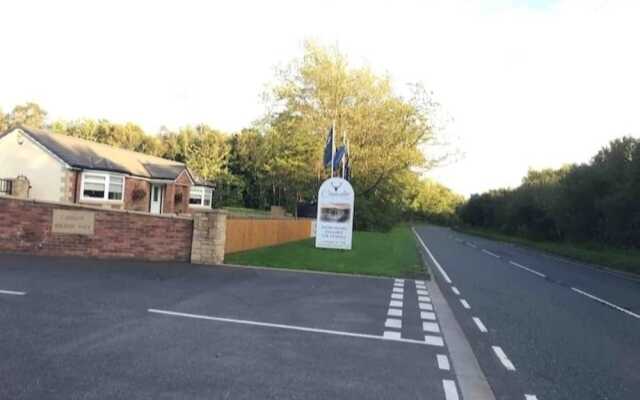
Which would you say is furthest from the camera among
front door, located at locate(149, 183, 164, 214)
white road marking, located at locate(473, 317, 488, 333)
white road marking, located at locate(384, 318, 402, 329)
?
front door, located at locate(149, 183, 164, 214)

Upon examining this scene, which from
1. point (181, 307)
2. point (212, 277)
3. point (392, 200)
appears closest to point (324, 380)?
point (181, 307)

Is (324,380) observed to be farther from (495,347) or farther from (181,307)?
(181,307)

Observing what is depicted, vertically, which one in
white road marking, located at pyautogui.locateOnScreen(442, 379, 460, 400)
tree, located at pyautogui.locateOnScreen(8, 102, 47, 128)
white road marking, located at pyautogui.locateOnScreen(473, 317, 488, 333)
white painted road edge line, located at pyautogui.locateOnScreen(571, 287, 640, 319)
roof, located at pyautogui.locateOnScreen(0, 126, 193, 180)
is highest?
tree, located at pyautogui.locateOnScreen(8, 102, 47, 128)

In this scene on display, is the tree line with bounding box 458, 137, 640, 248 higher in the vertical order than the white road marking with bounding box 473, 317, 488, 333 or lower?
higher

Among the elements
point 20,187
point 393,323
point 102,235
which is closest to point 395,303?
point 393,323

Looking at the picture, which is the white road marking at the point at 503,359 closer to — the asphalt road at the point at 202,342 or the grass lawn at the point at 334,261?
the asphalt road at the point at 202,342

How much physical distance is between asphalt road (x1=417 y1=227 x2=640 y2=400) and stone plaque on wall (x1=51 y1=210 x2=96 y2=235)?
10.3 m

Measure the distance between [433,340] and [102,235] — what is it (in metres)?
11.1

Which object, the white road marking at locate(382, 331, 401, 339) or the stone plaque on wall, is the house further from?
the white road marking at locate(382, 331, 401, 339)

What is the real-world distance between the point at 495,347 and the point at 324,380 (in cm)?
309

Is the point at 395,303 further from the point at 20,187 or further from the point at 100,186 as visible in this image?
the point at 20,187

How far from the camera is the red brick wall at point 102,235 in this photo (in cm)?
1465

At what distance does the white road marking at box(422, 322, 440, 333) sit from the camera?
Answer: 7.85m

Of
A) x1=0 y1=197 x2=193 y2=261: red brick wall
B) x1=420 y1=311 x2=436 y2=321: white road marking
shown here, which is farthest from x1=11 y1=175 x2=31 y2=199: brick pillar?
x1=420 y1=311 x2=436 y2=321: white road marking
